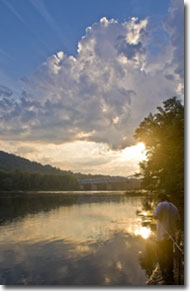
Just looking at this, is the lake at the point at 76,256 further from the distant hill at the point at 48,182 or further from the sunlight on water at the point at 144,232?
the distant hill at the point at 48,182

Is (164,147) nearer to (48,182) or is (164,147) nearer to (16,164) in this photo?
(48,182)

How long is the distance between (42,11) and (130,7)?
2681 millimetres

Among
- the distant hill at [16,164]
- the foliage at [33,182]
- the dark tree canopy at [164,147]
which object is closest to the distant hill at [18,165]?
the distant hill at [16,164]

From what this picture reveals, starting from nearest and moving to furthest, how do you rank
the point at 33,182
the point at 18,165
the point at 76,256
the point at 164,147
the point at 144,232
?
the point at 76,256
the point at 144,232
the point at 164,147
the point at 33,182
the point at 18,165

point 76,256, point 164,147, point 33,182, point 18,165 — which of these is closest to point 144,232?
point 76,256

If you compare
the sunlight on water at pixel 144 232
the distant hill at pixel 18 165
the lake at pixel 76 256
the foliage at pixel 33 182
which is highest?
the distant hill at pixel 18 165

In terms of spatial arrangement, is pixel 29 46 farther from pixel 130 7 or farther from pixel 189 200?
pixel 189 200

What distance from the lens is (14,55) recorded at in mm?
9055

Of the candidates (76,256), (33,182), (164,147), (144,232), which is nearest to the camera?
(76,256)

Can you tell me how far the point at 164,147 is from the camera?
18.6 metres

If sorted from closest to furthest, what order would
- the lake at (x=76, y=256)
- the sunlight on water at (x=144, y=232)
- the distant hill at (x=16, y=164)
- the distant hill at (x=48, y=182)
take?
the lake at (x=76, y=256) < the sunlight on water at (x=144, y=232) < the distant hill at (x=48, y=182) < the distant hill at (x=16, y=164)

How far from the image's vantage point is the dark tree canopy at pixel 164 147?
15.7 m

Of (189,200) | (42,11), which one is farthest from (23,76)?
(189,200)

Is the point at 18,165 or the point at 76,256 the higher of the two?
the point at 18,165
